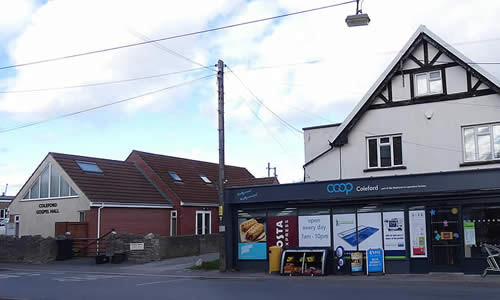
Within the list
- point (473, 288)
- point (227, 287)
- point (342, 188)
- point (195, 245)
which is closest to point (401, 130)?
point (342, 188)

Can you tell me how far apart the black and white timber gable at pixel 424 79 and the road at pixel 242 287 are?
7.84 metres

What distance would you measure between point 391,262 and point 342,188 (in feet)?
10.2

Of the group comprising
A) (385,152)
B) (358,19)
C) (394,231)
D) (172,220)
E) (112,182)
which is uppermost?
(358,19)

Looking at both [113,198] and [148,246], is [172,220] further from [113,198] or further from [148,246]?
[148,246]

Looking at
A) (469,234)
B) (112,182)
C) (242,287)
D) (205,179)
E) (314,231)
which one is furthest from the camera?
(205,179)

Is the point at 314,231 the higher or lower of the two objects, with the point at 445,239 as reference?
higher

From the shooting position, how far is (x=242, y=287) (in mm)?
16328

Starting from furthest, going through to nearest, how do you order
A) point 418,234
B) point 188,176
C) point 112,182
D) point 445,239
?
point 188,176 < point 112,182 < point 418,234 < point 445,239

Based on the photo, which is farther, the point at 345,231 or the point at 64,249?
the point at 64,249

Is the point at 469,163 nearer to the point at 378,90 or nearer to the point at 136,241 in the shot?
the point at 378,90

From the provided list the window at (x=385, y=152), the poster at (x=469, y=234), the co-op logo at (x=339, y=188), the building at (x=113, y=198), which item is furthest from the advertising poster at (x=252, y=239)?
the building at (x=113, y=198)

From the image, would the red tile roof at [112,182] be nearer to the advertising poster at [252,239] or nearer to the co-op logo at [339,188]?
the advertising poster at [252,239]

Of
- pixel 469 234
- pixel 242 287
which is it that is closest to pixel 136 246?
pixel 242 287

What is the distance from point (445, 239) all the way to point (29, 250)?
20.4 m
